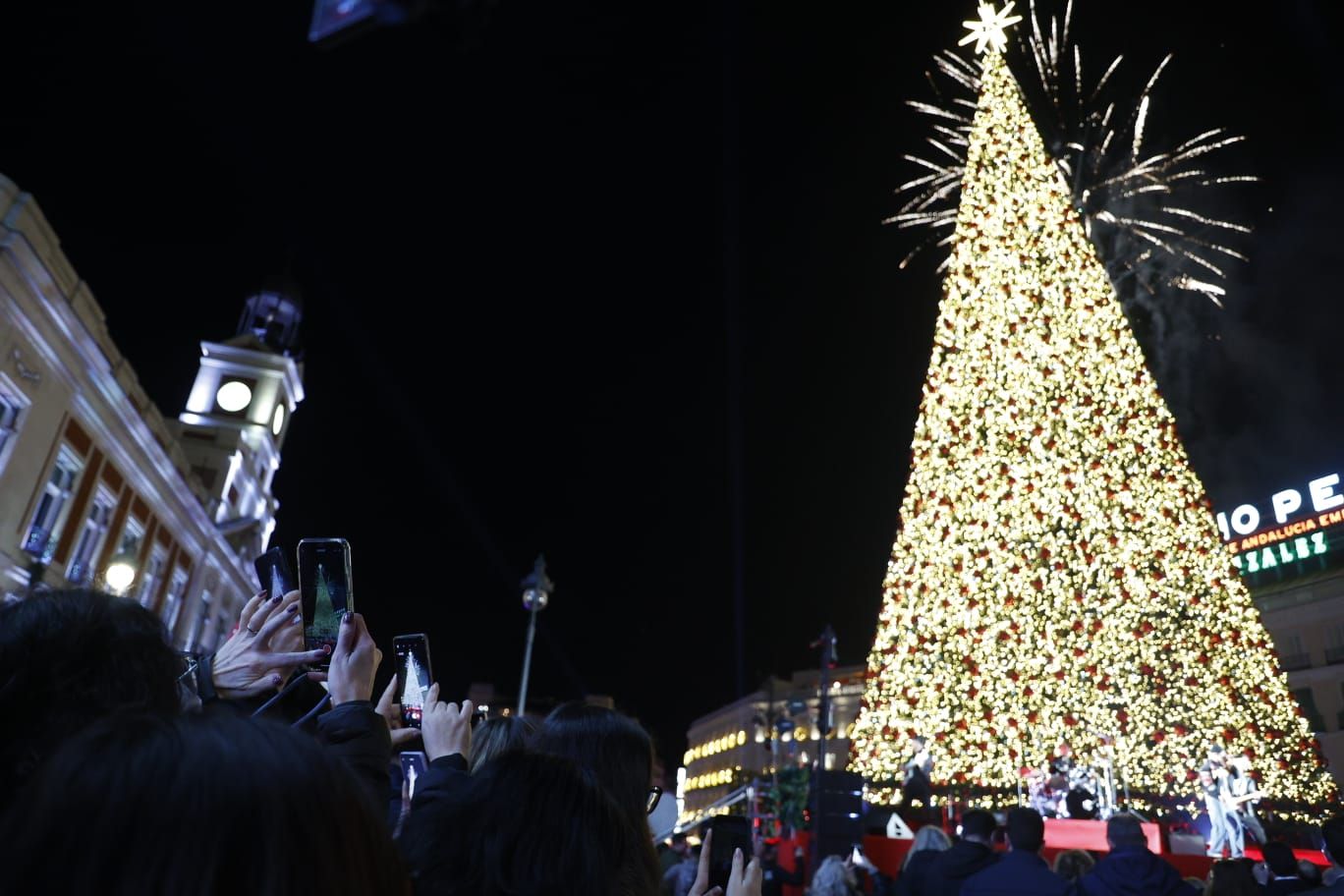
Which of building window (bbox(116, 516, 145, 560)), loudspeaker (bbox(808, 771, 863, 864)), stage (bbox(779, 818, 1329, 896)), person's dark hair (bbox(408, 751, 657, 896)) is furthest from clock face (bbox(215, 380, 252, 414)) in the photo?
person's dark hair (bbox(408, 751, 657, 896))

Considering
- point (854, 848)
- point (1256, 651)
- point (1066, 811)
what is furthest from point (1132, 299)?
point (854, 848)

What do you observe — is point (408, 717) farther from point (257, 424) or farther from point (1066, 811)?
point (257, 424)

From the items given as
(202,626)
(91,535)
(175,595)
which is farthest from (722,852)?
(202,626)

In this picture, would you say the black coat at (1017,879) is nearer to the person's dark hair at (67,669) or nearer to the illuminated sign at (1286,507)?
the person's dark hair at (67,669)

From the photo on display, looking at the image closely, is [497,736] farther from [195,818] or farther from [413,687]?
[195,818]

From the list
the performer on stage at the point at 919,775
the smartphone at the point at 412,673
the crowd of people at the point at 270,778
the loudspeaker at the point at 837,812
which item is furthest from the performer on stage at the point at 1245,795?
the crowd of people at the point at 270,778

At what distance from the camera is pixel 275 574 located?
120 inches

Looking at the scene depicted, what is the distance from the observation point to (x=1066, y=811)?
1377cm

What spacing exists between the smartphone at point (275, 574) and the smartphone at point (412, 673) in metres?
0.72

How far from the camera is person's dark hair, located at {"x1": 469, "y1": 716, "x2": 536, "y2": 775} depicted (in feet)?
10.7

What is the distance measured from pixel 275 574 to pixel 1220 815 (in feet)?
45.7

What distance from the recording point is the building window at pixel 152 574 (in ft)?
106

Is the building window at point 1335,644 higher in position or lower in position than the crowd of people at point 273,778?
higher

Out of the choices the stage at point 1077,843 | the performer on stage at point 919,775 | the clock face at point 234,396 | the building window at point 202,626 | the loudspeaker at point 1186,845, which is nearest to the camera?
the stage at point 1077,843
